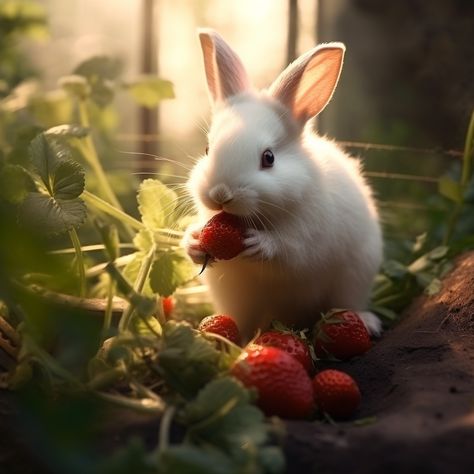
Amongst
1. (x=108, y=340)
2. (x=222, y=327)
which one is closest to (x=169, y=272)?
(x=222, y=327)

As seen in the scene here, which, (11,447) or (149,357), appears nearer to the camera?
(11,447)

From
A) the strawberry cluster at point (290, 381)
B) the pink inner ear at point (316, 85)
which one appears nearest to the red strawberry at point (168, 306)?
the strawberry cluster at point (290, 381)

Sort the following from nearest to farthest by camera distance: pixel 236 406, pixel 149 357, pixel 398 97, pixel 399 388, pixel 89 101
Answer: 1. pixel 236 406
2. pixel 149 357
3. pixel 399 388
4. pixel 89 101
5. pixel 398 97

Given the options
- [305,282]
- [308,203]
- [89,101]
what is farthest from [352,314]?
[89,101]

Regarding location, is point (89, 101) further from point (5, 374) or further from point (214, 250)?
point (5, 374)

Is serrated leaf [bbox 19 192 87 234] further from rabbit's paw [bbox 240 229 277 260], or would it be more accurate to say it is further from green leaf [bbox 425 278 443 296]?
green leaf [bbox 425 278 443 296]

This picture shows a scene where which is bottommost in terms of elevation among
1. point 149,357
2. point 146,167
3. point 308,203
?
point 146,167
